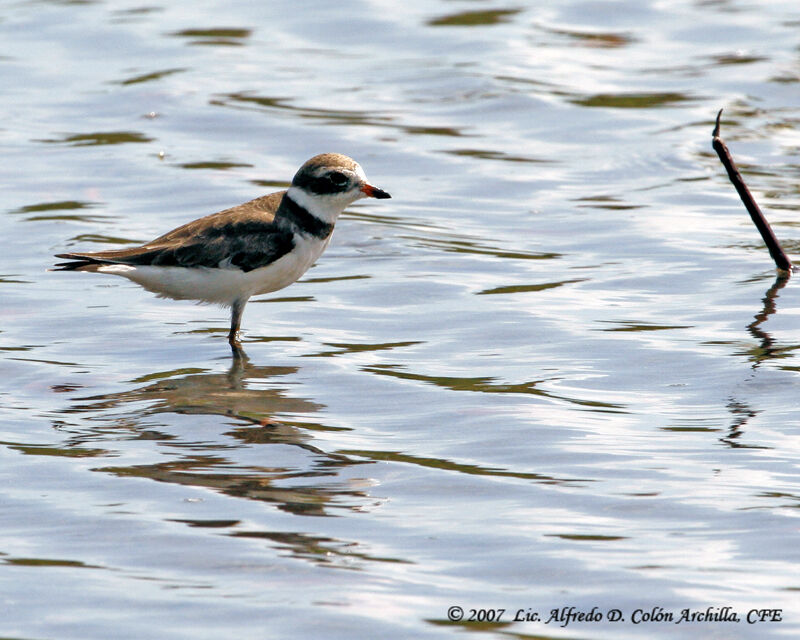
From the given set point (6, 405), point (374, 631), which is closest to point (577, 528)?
point (374, 631)

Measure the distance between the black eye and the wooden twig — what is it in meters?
2.63

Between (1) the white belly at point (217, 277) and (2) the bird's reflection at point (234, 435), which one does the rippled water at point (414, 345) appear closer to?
(2) the bird's reflection at point (234, 435)

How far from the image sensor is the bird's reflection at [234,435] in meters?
6.82

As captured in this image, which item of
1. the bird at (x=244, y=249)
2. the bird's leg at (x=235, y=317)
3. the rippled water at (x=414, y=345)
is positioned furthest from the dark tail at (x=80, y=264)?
the bird's leg at (x=235, y=317)

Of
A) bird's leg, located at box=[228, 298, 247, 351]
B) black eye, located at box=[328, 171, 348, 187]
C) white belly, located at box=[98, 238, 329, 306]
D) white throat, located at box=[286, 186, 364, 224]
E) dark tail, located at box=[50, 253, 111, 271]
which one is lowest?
bird's leg, located at box=[228, 298, 247, 351]

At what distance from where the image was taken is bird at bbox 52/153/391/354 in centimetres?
949

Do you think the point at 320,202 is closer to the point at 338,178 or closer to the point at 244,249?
the point at 338,178

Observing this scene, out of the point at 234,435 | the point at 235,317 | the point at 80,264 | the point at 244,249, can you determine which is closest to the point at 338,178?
the point at 244,249

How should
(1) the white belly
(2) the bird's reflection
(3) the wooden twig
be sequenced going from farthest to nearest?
1. (3) the wooden twig
2. (1) the white belly
3. (2) the bird's reflection

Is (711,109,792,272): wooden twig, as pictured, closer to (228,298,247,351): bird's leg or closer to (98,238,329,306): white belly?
(98,238,329,306): white belly

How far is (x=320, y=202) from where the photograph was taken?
386 inches

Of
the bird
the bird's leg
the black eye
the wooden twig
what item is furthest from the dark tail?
Answer: the wooden twig

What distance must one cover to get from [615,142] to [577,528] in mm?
8902

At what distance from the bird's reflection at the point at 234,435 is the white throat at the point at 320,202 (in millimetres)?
1191
